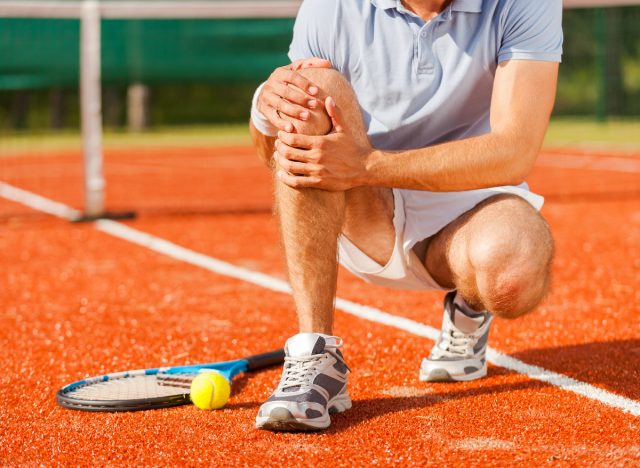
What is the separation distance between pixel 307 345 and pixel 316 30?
1140 mm

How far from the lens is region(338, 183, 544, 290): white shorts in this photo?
12.2 feet

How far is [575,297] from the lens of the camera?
17.8 ft

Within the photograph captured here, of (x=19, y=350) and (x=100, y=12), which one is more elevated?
(x=100, y=12)

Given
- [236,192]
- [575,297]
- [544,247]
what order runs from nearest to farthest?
[544,247]
[575,297]
[236,192]

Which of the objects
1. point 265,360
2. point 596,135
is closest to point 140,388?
point 265,360

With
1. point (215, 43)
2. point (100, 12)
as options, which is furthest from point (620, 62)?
point (100, 12)

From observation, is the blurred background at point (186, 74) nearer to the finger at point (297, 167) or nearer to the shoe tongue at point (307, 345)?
the finger at point (297, 167)

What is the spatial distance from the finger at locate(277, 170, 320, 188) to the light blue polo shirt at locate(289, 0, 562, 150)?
1.58 ft

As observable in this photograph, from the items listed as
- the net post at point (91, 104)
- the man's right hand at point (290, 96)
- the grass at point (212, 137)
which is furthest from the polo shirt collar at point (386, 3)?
the grass at point (212, 137)

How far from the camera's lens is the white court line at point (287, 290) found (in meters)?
Result: 3.68

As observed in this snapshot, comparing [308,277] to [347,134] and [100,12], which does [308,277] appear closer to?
[347,134]

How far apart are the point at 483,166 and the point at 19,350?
2.34 meters

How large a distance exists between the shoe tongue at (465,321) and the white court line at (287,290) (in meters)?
0.27

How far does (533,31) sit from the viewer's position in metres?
3.46
